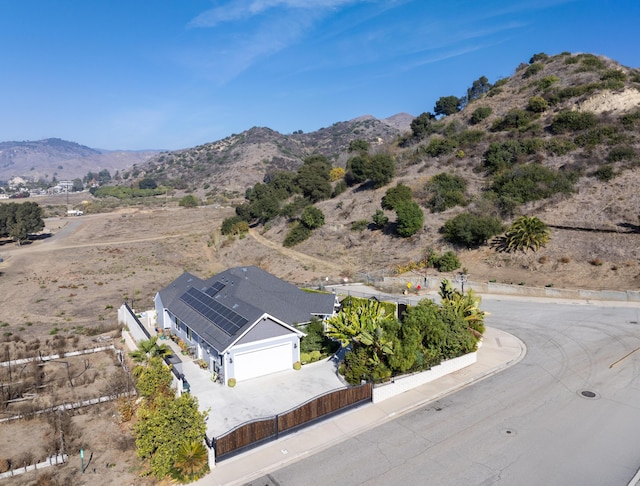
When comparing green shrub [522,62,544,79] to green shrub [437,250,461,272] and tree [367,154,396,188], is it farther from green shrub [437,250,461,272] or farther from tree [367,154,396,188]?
green shrub [437,250,461,272]

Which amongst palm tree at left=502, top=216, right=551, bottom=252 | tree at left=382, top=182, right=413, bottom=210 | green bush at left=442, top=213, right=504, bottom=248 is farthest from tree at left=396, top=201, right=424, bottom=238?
palm tree at left=502, top=216, right=551, bottom=252

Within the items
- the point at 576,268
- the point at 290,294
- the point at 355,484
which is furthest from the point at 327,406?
the point at 576,268

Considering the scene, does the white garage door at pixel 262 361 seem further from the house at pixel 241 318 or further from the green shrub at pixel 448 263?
the green shrub at pixel 448 263

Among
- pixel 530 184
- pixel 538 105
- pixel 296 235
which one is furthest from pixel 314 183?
pixel 538 105

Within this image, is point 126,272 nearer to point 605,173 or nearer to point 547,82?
point 605,173

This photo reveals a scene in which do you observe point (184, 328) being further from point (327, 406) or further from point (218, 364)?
point (327, 406)
